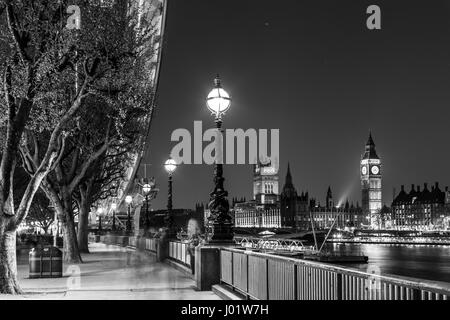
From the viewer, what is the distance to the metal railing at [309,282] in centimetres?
733

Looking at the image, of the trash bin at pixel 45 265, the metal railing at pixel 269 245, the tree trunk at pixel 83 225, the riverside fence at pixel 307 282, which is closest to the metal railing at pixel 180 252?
the trash bin at pixel 45 265

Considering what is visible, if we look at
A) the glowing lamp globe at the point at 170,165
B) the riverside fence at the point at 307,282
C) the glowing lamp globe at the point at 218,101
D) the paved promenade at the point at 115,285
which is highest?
the glowing lamp globe at the point at 218,101

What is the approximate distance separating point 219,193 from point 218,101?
2.55 meters

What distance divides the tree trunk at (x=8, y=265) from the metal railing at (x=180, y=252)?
872 cm

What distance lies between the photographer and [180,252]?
28000 mm

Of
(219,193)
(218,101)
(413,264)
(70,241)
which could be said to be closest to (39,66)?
(218,101)

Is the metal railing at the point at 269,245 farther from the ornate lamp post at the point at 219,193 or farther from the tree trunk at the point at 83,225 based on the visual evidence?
the ornate lamp post at the point at 219,193

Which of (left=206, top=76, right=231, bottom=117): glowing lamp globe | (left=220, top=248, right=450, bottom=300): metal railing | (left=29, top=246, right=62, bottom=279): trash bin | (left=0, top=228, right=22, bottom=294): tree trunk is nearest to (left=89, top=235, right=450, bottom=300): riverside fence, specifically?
(left=220, top=248, right=450, bottom=300): metal railing

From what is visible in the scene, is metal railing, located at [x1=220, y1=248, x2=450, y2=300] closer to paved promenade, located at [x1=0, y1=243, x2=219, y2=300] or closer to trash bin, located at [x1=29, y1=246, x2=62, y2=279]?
paved promenade, located at [x1=0, y1=243, x2=219, y2=300]

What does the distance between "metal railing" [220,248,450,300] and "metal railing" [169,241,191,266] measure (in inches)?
332

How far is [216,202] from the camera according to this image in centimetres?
1917

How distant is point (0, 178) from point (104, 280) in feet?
20.3
